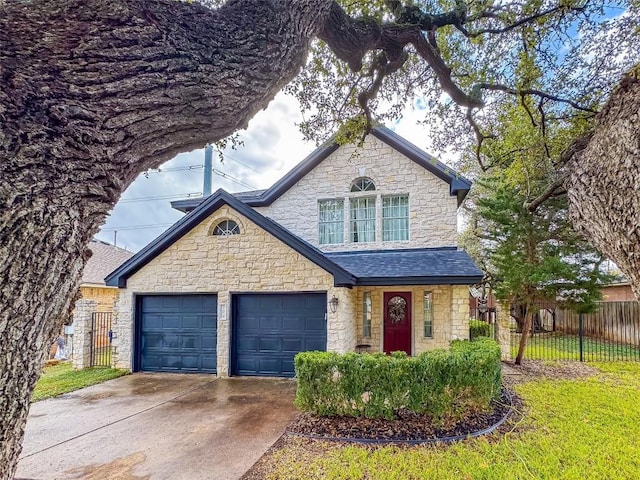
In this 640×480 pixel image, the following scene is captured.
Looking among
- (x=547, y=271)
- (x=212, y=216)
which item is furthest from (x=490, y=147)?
(x=212, y=216)

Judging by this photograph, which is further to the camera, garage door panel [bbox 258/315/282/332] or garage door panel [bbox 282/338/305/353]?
garage door panel [bbox 258/315/282/332]

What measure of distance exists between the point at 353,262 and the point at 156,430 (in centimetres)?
688

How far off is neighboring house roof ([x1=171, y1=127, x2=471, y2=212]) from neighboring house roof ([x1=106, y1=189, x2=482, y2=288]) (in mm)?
2093

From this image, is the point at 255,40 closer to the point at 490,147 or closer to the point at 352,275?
the point at 490,147

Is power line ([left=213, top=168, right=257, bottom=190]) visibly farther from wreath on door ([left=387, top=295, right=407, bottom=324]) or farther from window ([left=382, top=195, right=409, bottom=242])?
wreath on door ([left=387, top=295, right=407, bottom=324])

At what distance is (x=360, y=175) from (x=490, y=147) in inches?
212

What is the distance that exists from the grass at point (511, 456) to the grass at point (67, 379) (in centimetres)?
647

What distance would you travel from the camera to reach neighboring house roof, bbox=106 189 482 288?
9.49 metres

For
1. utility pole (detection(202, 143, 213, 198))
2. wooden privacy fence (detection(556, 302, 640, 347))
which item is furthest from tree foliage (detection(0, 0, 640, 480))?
utility pole (detection(202, 143, 213, 198))

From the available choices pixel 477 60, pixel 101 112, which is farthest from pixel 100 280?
pixel 101 112

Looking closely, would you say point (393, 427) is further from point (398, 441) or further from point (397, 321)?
point (397, 321)

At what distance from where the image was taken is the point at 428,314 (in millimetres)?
11219

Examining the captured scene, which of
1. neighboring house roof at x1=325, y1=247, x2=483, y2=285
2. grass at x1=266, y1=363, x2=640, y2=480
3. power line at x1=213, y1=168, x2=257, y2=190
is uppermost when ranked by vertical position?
power line at x1=213, y1=168, x2=257, y2=190

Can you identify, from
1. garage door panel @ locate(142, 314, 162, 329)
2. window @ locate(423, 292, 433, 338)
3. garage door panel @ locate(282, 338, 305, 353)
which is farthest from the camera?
window @ locate(423, 292, 433, 338)
